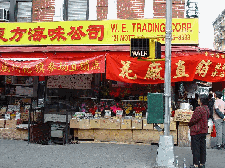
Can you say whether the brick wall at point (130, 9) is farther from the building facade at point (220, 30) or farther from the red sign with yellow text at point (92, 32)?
the building facade at point (220, 30)

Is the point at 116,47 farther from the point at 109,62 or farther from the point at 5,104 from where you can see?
the point at 5,104

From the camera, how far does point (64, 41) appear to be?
417 inches

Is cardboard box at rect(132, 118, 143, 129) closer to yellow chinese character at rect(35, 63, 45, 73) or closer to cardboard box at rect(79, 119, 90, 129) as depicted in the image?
cardboard box at rect(79, 119, 90, 129)

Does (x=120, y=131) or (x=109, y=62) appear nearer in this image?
(x=109, y=62)

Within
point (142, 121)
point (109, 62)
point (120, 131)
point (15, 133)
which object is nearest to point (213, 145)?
point (142, 121)

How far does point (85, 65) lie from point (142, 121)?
315 centimetres

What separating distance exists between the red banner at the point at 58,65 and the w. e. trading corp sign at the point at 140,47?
1.84 metres

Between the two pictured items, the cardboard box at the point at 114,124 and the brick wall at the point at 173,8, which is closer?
the cardboard box at the point at 114,124

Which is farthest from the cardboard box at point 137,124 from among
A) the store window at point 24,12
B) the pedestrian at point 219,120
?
the store window at point 24,12

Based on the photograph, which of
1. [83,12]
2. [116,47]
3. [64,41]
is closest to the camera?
[116,47]

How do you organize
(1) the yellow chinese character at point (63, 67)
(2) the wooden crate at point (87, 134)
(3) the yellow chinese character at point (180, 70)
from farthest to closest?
(2) the wooden crate at point (87, 134) → (1) the yellow chinese character at point (63, 67) → (3) the yellow chinese character at point (180, 70)

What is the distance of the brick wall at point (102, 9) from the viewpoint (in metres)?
11.1

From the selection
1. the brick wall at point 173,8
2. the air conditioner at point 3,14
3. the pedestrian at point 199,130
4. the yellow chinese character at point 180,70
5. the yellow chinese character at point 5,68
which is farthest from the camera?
the air conditioner at point 3,14

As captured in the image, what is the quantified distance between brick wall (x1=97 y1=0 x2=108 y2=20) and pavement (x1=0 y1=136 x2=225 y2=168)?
5.20m
